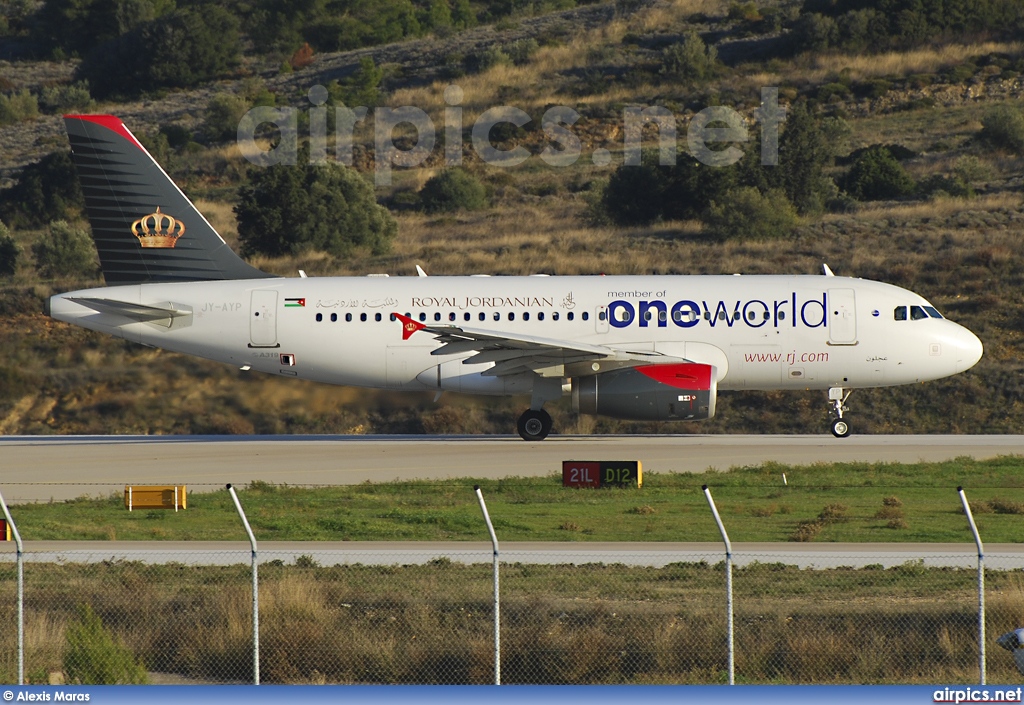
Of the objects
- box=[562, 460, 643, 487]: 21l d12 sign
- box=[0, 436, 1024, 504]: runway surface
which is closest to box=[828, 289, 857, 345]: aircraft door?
box=[0, 436, 1024, 504]: runway surface

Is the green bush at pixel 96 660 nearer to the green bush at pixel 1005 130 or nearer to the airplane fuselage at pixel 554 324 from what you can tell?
the airplane fuselage at pixel 554 324

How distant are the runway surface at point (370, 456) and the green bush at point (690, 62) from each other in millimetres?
59325

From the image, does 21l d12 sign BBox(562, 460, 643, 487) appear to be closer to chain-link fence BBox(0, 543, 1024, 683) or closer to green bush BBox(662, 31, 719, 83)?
chain-link fence BBox(0, 543, 1024, 683)

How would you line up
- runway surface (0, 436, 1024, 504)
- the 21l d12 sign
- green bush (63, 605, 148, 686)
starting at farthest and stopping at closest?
runway surface (0, 436, 1024, 504), the 21l d12 sign, green bush (63, 605, 148, 686)

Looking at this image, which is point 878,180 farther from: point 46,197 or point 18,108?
point 18,108

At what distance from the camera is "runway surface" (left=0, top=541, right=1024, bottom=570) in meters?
20.1

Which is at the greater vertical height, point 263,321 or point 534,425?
point 263,321

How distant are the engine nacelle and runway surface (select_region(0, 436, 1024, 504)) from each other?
3.42ft

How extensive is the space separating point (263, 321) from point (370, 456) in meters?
A: 5.05

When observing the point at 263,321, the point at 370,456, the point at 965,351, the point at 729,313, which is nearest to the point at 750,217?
the point at 965,351

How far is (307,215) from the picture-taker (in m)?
67.1

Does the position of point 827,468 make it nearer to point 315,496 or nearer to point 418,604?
point 315,496

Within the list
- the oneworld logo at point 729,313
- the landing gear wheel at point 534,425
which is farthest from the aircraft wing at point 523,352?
the landing gear wheel at point 534,425

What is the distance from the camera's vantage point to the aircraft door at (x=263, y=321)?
37.1 meters
